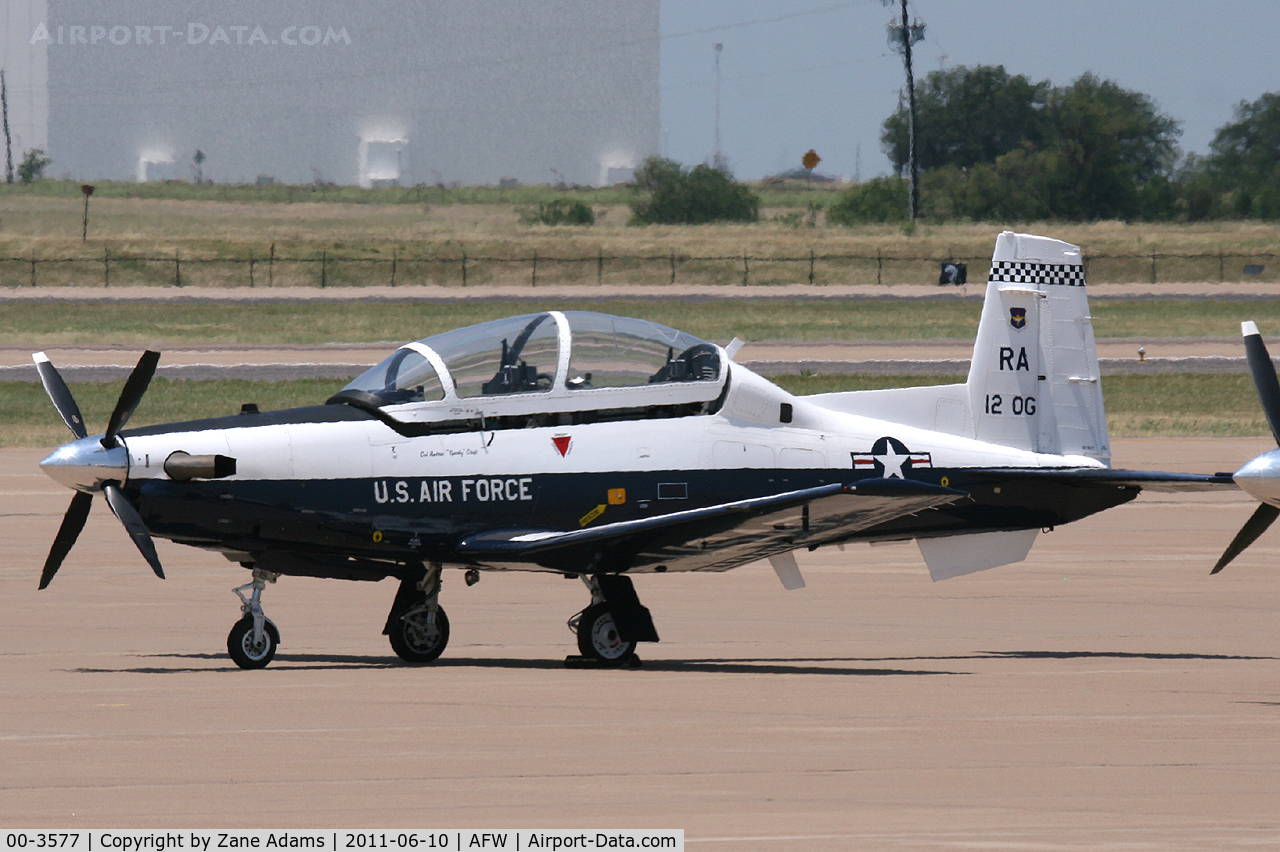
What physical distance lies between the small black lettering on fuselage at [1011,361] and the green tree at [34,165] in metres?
128

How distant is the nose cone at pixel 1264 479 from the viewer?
31.3ft

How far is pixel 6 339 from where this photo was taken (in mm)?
48094

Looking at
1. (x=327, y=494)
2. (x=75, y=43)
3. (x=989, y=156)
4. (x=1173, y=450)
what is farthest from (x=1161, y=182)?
(x=327, y=494)

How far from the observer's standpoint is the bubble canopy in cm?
1175

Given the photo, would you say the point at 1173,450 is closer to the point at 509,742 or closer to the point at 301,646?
the point at 301,646

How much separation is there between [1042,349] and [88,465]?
7168 millimetres

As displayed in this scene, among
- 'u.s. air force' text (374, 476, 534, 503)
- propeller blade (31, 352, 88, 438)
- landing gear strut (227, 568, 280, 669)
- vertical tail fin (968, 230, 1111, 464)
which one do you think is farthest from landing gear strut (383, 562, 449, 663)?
vertical tail fin (968, 230, 1111, 464)

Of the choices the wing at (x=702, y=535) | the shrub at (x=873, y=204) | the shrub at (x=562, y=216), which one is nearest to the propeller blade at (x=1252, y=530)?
the wing at (x=702, y=535)

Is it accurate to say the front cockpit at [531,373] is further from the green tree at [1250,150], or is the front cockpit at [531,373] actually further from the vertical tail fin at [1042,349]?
the green tree at [1250,150]

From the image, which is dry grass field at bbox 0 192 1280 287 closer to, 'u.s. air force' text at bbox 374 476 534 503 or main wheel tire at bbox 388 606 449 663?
main wheel tire at bbox 388 606 449 663

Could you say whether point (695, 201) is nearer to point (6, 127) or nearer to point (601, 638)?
point (6, 127)

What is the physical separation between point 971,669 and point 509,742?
3919 mm

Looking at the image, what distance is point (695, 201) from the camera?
11625 cm

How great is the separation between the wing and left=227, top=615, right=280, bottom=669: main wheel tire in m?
1.43
